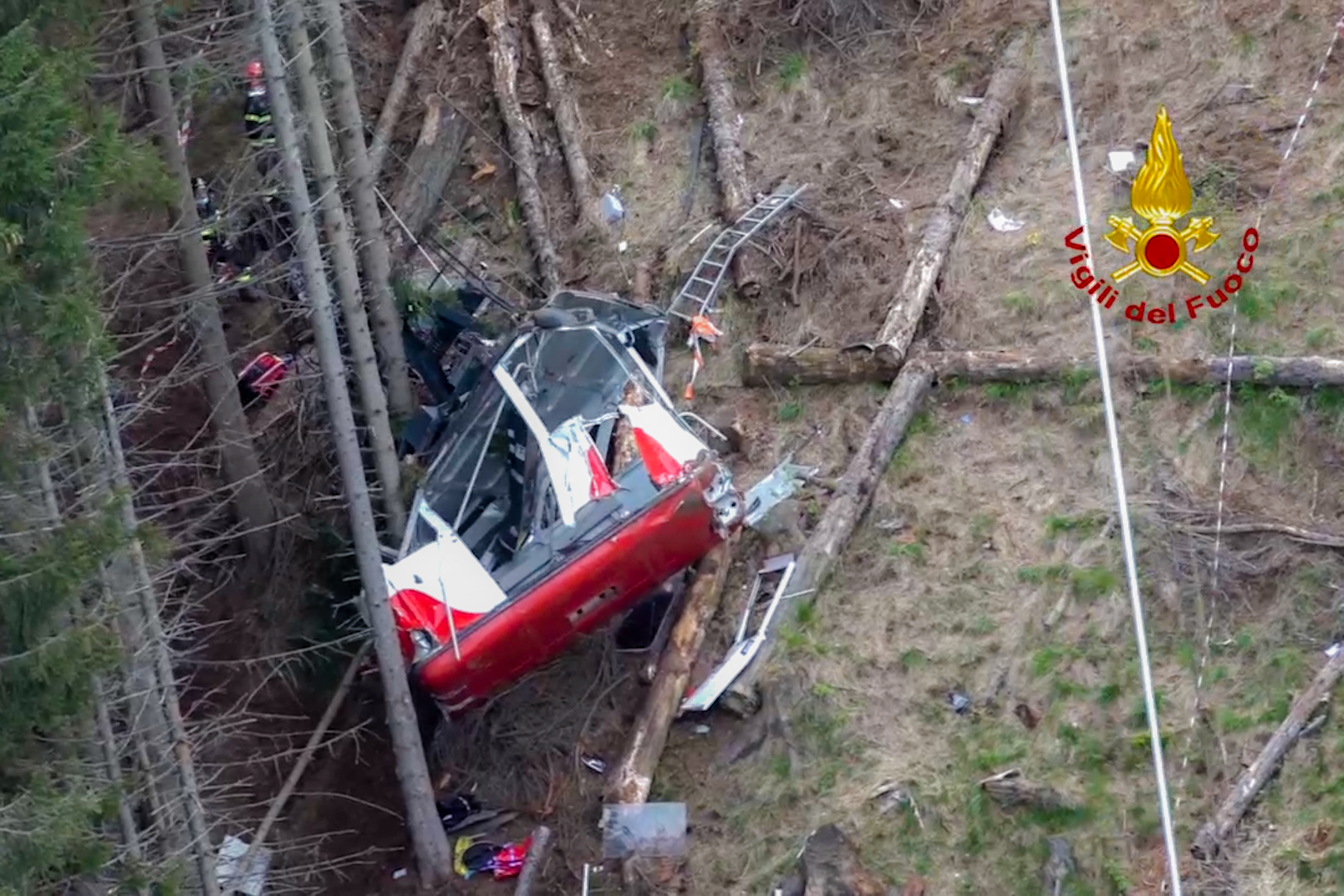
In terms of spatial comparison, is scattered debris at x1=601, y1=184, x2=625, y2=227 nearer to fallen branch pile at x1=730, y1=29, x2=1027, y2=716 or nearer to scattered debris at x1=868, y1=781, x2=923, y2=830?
fallen branch pile at x1=730, y1=29, x2=1027, y2=716

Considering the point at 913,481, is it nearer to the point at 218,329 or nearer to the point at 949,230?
the point at 949,230

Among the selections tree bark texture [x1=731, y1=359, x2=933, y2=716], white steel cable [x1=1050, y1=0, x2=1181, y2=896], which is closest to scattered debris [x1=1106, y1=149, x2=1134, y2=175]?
white steel cable [x1=1050, y1=0, x2=1181, y2=896]

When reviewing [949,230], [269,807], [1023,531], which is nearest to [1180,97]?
[949,230]

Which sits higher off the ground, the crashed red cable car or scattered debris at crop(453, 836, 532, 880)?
the crashed red cable car

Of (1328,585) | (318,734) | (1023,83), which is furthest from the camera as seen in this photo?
(1023,83)

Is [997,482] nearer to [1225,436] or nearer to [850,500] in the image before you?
[850,500]

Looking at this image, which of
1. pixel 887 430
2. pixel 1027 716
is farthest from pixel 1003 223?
pixel 1027 716
